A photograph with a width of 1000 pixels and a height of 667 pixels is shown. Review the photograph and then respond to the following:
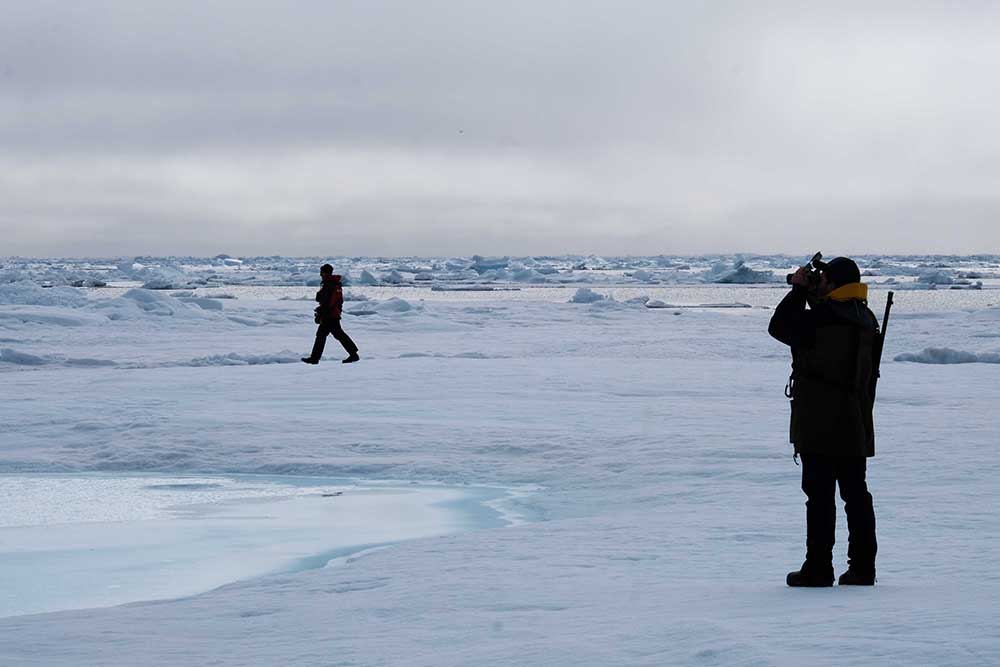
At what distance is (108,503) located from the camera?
25.3ft

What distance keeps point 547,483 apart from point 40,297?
26.3m

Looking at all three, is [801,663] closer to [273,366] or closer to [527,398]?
[527,398]

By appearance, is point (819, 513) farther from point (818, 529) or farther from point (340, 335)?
point (340, 335)

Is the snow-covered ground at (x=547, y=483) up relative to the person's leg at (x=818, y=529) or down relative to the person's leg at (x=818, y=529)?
down

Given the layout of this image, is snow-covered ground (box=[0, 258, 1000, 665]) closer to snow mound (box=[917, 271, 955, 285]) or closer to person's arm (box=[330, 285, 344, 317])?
person's arm (box=[330, 285, 344, 317])

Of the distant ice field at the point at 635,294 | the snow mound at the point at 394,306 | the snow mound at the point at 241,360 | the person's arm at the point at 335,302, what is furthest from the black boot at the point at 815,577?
the distant ice field at the point at 635,294

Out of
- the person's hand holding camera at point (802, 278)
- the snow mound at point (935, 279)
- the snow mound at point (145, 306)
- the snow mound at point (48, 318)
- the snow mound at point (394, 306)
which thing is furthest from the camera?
the snow mound at point (935, 279)

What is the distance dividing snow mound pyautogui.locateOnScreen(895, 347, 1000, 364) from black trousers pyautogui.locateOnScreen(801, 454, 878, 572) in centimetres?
1389

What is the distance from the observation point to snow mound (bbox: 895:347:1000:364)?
17.4 metres

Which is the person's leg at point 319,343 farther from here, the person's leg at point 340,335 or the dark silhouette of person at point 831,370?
the dark silhouette of person at point 831,370

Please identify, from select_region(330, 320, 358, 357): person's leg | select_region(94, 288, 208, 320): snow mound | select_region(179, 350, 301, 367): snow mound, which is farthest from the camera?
select_region(94, 288, 208, 320): snow mound

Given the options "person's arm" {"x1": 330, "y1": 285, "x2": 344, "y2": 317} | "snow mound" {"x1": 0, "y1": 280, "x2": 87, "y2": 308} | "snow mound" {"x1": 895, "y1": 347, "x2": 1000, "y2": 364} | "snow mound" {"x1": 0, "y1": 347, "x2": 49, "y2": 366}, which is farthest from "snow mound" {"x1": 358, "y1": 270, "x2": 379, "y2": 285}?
"person's arm" {"x1": 330, "y1": 285, "x2": 344, "y2": 317}

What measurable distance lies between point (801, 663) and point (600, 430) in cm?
729

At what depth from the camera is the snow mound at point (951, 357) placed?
17391 millimetres
